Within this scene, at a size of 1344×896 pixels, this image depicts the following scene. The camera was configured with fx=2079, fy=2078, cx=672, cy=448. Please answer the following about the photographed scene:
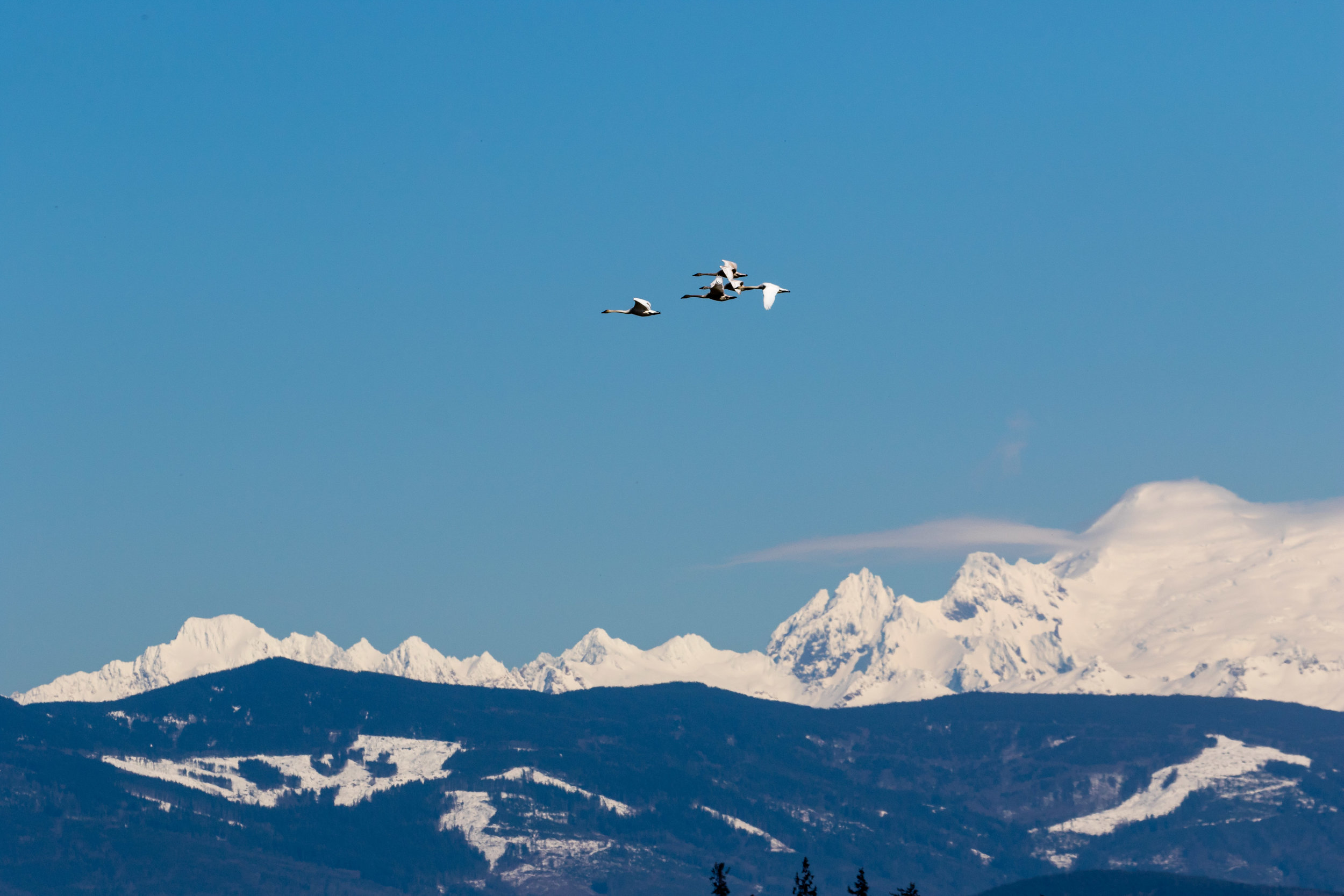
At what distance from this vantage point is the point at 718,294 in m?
124

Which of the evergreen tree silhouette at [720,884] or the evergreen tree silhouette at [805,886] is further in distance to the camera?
the evergreen tree silhouette at [805,886]

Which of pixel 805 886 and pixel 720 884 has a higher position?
pixel 805 886

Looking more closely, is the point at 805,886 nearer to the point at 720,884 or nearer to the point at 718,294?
the point at 720,884

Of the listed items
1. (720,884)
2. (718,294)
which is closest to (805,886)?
(720,884)

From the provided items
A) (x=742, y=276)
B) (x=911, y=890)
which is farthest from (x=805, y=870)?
(x=742, y=276)

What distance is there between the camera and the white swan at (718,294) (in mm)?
123812

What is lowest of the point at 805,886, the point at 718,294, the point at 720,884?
the point at 720,884

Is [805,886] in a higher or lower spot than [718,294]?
lower

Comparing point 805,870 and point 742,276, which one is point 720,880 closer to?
point 805,870

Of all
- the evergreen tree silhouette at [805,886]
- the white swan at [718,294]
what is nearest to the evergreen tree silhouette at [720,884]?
the evergreen tree silhouette at [805,886]

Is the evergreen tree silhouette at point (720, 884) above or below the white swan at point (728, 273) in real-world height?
below

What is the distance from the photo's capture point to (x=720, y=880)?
5290 inches

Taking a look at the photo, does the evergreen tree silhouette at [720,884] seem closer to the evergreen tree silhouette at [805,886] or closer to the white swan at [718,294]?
the evergreen tree silhouette at [805,886]

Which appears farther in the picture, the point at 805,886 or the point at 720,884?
the point at 805,886
